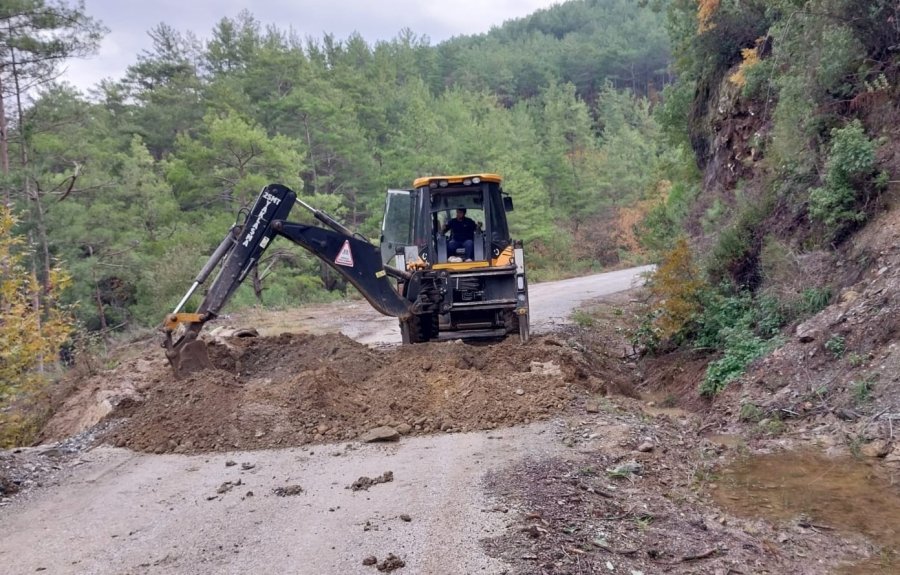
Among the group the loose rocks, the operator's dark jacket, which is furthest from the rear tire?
the loose rocks

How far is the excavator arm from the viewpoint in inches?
348

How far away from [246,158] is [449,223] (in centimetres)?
1823

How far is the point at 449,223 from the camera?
1155cm

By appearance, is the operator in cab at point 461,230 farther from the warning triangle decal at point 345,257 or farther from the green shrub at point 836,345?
the green shrub at point 836,345

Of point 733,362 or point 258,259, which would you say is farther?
point 258,259

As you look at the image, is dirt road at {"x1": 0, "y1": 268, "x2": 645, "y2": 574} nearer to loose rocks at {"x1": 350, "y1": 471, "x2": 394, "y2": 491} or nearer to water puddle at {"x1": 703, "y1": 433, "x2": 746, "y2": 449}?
loose rocks at {"x1": 350, "y1": 471, "x2": 394, "y2": 491}

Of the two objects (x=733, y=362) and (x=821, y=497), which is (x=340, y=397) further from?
(x=733, y=362)

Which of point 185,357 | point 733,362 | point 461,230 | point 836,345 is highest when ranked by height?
point 461,230

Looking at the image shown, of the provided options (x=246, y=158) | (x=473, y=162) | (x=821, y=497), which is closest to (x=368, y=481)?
(x=821, y=497)

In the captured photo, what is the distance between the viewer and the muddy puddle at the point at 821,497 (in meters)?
4.85

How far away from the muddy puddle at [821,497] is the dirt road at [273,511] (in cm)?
160

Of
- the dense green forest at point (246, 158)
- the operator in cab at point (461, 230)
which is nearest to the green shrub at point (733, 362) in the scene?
the operator in cab at point (461, 230)

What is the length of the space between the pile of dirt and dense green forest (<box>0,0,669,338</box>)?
11.3m

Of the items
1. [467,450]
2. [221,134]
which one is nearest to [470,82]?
[221,134]
